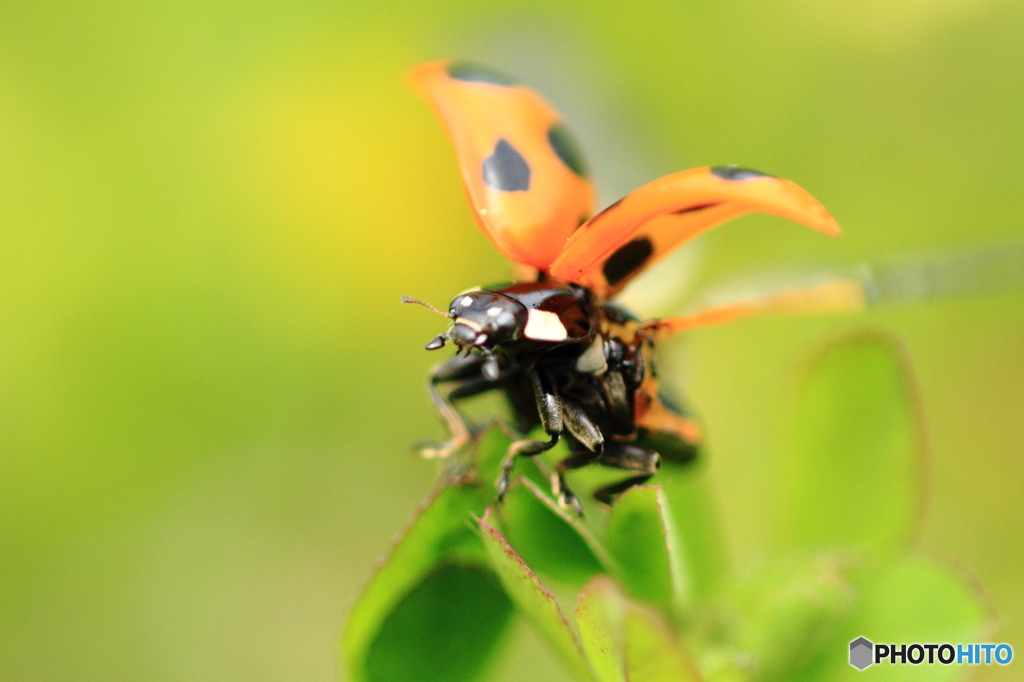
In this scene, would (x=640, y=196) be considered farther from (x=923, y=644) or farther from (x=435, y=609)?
(x=923, y=644)

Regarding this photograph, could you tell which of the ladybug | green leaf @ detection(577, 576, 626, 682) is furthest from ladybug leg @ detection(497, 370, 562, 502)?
green leaf @ detection(577, 576, 626, 682)

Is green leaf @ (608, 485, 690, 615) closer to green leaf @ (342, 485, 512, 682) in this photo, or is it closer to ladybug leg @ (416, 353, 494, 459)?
green leaf @ (342, 485, 512, 682)

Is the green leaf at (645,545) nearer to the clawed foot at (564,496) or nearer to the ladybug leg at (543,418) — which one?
the clawed foot at (564,496)

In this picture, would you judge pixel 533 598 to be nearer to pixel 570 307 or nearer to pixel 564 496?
pixel 564 496

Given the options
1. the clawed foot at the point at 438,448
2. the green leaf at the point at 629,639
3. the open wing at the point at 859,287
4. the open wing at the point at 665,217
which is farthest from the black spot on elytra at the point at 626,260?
the green leaf at the point at 629,639

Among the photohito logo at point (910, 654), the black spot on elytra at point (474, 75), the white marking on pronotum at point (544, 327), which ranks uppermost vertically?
the black spot on elytra at point (474, 75)
